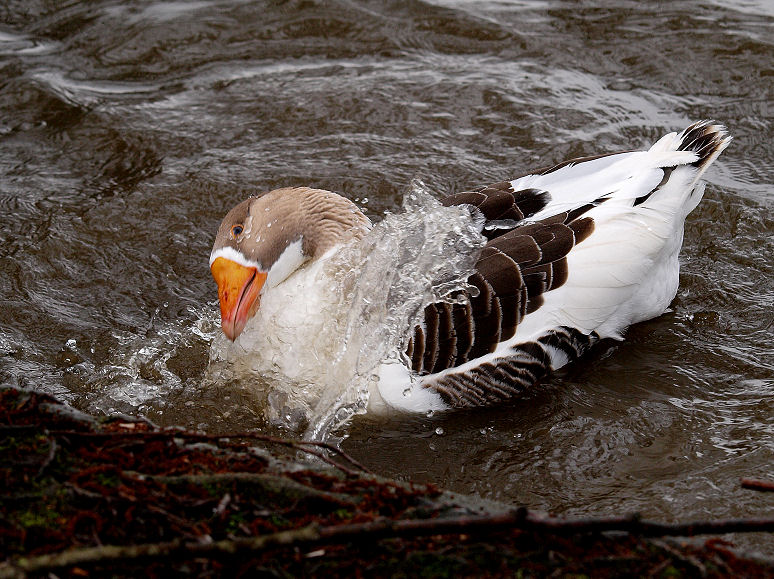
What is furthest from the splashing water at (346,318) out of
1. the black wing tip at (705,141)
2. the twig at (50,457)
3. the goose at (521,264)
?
the twig at (50,457)

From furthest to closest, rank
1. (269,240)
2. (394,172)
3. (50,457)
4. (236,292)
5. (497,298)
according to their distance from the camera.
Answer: (394,172) < (269,240) < (236,292) < (497,298) < (50,457)

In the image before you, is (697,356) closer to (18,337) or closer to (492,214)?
(492,214)

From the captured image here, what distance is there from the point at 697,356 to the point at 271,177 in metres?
3.37

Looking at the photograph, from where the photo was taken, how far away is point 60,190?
255 inches

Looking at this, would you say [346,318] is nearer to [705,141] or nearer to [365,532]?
[705,141]

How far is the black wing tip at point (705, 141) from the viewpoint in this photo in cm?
487

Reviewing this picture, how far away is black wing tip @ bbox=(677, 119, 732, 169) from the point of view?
16.0 ft

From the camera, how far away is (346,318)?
465cm

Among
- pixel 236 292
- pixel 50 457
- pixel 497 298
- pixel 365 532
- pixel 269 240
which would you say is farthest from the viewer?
pixel 269 240

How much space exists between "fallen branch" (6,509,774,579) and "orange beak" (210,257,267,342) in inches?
94.7

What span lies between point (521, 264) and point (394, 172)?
226 cm

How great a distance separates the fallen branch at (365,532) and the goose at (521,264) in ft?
7.26

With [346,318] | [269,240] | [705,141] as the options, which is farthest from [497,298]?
[705,141]

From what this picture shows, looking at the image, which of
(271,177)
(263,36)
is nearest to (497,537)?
(271,177)
